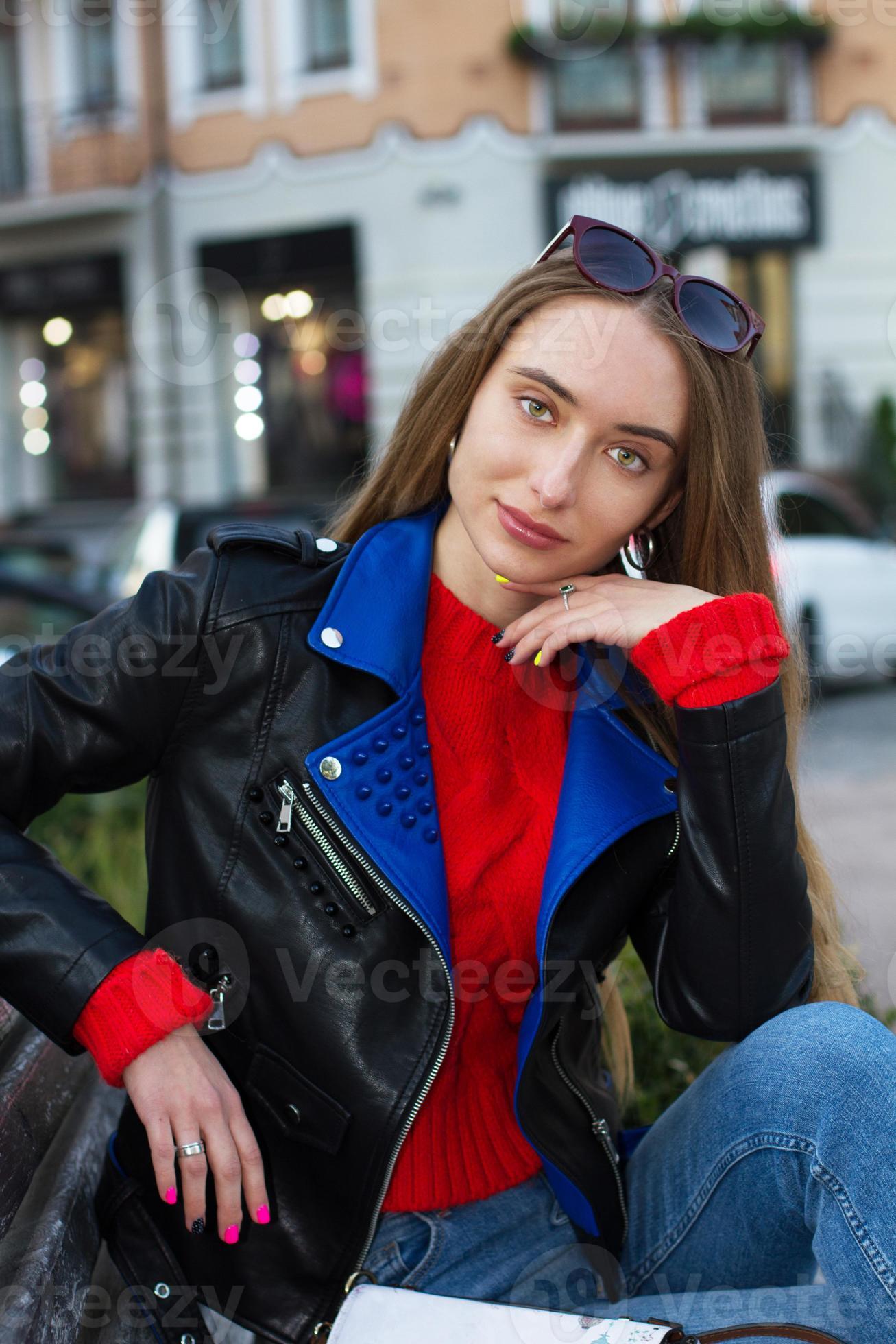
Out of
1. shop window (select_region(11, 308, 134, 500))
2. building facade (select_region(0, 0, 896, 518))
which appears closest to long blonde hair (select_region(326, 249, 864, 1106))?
building facade (select_region(0, 0, 896, 518))

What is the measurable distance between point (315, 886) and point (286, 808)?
11 cm

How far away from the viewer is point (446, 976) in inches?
67.4

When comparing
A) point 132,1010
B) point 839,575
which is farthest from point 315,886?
point 839,575

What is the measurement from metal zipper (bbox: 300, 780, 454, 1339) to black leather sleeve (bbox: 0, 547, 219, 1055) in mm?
232

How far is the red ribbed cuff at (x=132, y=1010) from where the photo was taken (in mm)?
1549

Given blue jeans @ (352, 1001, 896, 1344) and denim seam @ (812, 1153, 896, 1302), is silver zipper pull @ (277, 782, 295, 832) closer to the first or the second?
blue jeans @ (352, 1001, 896, 1344)

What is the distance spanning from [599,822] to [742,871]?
198 millimetres

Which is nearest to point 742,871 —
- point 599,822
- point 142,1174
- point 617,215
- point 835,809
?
point 599,822

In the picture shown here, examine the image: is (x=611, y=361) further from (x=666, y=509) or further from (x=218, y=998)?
(x=218, y=998)

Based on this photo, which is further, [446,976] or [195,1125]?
[446,976]

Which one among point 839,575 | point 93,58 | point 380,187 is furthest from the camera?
point 93,58

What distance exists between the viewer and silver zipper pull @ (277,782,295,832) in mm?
1740

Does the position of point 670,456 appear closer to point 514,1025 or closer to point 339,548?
point 339,548

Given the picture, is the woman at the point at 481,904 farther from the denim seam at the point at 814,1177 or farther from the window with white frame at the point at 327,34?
the window with white frame at the point at 327,34
